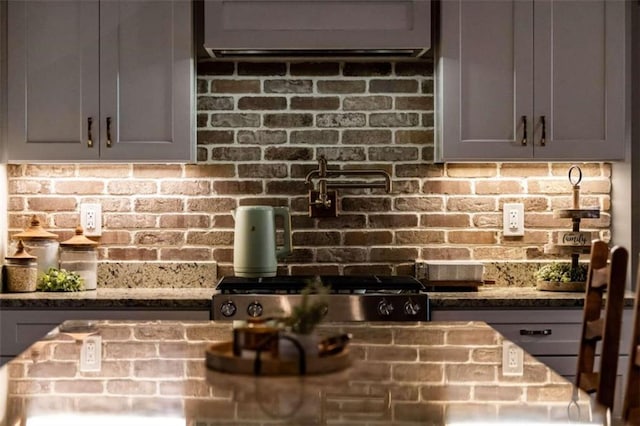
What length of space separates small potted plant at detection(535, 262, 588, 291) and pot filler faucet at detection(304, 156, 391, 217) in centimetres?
77

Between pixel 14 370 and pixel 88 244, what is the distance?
216cm

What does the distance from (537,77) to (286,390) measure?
103 inches

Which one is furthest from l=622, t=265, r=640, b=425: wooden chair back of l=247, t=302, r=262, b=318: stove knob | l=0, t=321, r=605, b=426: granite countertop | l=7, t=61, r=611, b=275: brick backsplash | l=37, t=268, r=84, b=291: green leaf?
l=37, t=268, r=84, b=291: green leaf

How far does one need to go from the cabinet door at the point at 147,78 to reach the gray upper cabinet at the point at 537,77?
3.55 feet

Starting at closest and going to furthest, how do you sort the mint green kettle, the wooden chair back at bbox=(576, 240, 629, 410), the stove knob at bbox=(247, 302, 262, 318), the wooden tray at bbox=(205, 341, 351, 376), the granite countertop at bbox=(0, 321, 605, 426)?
the granite countertop at bbox=(0, 321, 605, 426), the wooden tray at bbox=(205, 341, 351, 376), the wooden chair back at bbox=(576, 240, 629, 410), the stove knob at bbox=(247, 302, 262, 318), the mint green kettle

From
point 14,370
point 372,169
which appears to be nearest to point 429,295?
point 372,169

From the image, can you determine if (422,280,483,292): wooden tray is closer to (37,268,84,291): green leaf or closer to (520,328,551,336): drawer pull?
(520,328,551,336): drawer pull

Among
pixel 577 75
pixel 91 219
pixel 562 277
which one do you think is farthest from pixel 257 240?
pixel 577 75

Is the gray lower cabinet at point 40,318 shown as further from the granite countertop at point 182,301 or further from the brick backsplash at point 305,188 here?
the brick backsplash at point 305,188

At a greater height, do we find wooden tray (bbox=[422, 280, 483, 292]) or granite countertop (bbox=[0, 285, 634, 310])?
wooden tray (bbox=[422, 280, 483, 292])

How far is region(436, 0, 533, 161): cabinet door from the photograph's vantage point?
389cm

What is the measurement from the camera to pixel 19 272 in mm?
3830

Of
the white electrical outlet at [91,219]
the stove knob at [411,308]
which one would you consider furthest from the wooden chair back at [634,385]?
the white electrical outlet at [91,219]

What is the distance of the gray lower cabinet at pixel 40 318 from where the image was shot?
363cm
